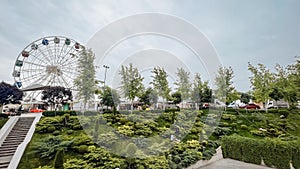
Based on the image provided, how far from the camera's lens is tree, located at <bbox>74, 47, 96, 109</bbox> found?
438 inches

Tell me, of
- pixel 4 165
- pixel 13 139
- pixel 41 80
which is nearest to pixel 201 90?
pixel 13 139

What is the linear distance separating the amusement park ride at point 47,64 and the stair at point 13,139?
981 centimetres

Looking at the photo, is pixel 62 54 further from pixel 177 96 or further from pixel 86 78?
pixel 177 96

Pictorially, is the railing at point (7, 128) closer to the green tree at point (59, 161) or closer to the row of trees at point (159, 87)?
the green tree at point (59, 161)

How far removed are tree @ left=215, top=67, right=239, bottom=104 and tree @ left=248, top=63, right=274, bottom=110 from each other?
184cm

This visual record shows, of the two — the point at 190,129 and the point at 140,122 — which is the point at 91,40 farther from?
the point at 190,129

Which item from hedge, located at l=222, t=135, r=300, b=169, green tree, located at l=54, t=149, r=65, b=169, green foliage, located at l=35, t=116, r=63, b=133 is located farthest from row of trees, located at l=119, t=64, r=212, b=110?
green tree, located at l=54, t=149, r=65, b=169

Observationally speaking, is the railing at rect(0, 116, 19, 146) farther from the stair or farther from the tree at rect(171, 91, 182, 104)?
the tree at rect(171, 91, 182, 104)

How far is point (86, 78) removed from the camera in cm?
1120

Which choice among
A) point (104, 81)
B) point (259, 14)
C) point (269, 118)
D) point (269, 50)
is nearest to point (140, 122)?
point (104, 81)

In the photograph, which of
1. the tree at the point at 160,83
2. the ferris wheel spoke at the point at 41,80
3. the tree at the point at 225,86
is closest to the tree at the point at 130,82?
the tree at the point at 160,83

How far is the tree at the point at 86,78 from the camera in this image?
36.5 feet

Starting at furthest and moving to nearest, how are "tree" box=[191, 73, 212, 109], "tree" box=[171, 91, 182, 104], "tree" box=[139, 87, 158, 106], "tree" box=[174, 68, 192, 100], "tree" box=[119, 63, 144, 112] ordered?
"tree" box=[171, 91, 182, 104] → "tree" box=[191, 73, 212, 109] → "tree" box=[174, 68, 192, 100] → "tree" box=[139, 87, 158, 106] → "tree" box=[119, 63, 144, 112]

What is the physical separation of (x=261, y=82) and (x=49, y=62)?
24.0 meters
